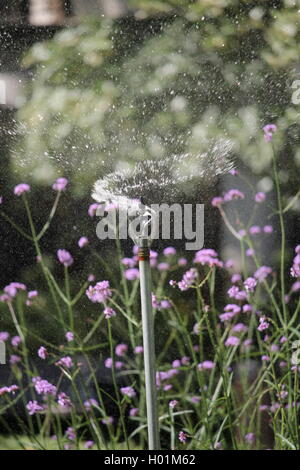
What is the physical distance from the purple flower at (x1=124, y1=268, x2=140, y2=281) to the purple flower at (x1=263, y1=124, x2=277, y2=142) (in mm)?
497

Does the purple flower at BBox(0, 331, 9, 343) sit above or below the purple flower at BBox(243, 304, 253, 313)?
below

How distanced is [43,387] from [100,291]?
1.00ft

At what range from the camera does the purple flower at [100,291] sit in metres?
1.74

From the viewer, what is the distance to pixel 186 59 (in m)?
1.65

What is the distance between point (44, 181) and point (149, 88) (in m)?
0.38

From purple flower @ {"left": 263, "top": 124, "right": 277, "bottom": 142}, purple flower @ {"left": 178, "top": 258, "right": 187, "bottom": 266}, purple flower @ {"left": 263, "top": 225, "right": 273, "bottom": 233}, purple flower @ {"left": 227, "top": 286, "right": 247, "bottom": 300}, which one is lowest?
purple flower @ {"left": 227, "top": 286, "right": 247, "bottom": 300}

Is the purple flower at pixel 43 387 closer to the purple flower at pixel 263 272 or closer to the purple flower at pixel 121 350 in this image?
the purple flower at pixel 121 350

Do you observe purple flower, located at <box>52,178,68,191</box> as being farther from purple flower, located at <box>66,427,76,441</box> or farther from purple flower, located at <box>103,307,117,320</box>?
purple flower, located at <box>66,427,76,441</box>

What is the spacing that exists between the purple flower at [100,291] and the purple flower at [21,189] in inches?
12.7

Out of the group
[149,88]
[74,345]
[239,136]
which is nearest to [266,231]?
[239,136]

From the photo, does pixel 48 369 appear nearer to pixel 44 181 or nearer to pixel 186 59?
pixel 44 181

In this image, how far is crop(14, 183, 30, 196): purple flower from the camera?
1.75 meters

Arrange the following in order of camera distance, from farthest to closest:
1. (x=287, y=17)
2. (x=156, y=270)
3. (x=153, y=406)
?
(x=156, y=270) < (x=287, y=17) < (x=153, y=406)

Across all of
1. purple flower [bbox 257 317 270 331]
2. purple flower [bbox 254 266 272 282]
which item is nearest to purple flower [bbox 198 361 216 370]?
purple flower [bbox 257 317 270 331]
